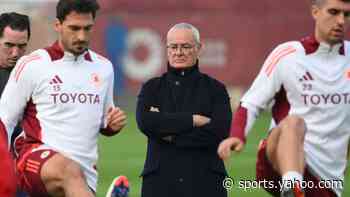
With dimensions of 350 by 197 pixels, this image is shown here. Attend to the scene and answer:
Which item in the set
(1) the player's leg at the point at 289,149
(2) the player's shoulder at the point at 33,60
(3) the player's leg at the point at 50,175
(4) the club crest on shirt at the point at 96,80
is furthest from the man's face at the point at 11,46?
(1) the player's leg at the point at 289,149

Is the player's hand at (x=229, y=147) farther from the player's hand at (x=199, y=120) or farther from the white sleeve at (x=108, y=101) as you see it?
the white sleeve at (x=108, y=101)

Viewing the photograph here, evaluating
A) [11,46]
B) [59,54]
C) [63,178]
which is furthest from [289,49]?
[11,46]

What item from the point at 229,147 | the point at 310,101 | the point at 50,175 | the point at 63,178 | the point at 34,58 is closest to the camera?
the point at 229,147

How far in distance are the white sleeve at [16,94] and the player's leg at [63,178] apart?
0.47m

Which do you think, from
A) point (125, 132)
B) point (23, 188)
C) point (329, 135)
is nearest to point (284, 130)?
point (329, 135)

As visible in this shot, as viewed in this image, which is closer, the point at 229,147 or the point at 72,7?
the point at 229,147

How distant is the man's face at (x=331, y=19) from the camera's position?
9.20m

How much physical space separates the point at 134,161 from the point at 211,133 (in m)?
9.23

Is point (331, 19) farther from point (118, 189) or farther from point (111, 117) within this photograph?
point (118, 189)

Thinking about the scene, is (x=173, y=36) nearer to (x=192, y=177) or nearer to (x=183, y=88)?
(x=183, y=88)

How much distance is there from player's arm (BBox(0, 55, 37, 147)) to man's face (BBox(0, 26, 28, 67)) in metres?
0.76

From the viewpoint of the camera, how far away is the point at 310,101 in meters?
Result: 9.48

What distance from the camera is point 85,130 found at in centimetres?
971

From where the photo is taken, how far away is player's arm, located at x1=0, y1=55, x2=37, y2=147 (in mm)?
9602
